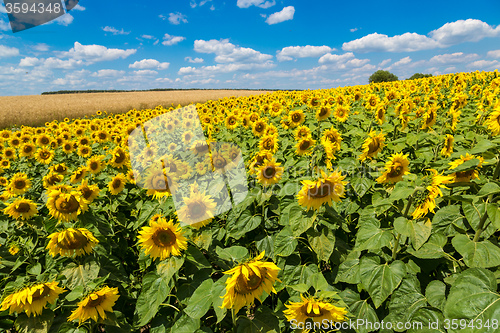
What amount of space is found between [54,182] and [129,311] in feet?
10.8

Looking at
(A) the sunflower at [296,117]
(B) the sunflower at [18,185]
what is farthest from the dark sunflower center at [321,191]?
(B) the sunflower at [18,185]

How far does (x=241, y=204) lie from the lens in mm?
3168

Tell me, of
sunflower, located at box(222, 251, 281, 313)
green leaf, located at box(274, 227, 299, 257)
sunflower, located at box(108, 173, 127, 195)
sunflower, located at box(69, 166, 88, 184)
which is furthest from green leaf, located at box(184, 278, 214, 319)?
sunflower, located at box(69, 166, 88, 184)

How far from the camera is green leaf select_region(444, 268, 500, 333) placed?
Answer: 4.83ft

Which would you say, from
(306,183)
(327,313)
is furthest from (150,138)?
(327,313)

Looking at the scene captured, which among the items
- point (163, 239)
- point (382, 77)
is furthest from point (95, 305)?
point (382, 77)

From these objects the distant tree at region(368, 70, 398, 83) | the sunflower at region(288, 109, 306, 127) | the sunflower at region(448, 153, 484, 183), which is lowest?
the sunflower at region(448, 153, 484, 183)

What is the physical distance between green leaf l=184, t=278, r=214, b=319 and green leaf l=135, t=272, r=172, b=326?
341 millimetres

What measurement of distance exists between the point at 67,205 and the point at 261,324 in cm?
254

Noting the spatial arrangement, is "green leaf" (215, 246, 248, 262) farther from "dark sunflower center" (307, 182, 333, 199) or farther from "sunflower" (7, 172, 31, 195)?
"sunflower" (7, 172, 31, 195)

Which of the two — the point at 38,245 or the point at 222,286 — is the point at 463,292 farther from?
the point at 38,245

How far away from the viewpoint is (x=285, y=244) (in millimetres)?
2664

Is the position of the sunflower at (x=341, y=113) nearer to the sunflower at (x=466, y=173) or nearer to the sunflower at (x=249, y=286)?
the sunflower at (x=466, y=173)

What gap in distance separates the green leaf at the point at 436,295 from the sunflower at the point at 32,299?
3.37m
